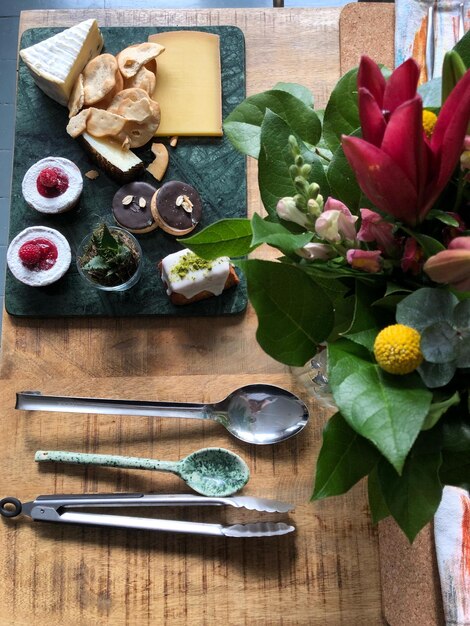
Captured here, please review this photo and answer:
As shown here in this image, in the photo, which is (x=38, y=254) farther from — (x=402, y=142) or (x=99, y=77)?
(x=402, y=142)

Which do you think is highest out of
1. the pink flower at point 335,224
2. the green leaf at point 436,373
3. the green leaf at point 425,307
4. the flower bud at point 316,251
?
the pink flower at point 335,224

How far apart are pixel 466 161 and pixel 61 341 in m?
0.56

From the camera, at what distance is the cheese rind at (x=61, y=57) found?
87cm

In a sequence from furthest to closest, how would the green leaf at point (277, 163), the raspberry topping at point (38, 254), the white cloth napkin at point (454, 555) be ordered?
the raspberry topping at point (38, 254), the white cloth napkin at point (454, 555), the green leaf at point (277, 163)

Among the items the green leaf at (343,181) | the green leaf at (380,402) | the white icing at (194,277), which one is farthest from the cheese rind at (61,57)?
the green leaf at (380,402)

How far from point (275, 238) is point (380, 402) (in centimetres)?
12

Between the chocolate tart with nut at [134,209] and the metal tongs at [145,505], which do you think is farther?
the chocolate tart with nut at [134,209]

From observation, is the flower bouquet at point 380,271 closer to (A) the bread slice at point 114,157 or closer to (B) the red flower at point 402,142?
(B) the red flower at point 402,142

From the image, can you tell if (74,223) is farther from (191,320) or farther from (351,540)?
(351,540)

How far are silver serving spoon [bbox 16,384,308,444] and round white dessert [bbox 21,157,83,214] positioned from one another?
23cm

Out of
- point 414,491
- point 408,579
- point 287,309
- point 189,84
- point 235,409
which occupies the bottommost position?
point 408,579

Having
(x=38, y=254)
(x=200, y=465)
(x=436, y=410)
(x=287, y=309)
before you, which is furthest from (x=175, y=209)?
(x=436, y=410)

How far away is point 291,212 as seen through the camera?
447mm

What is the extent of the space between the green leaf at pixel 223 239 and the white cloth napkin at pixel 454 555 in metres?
0.39
